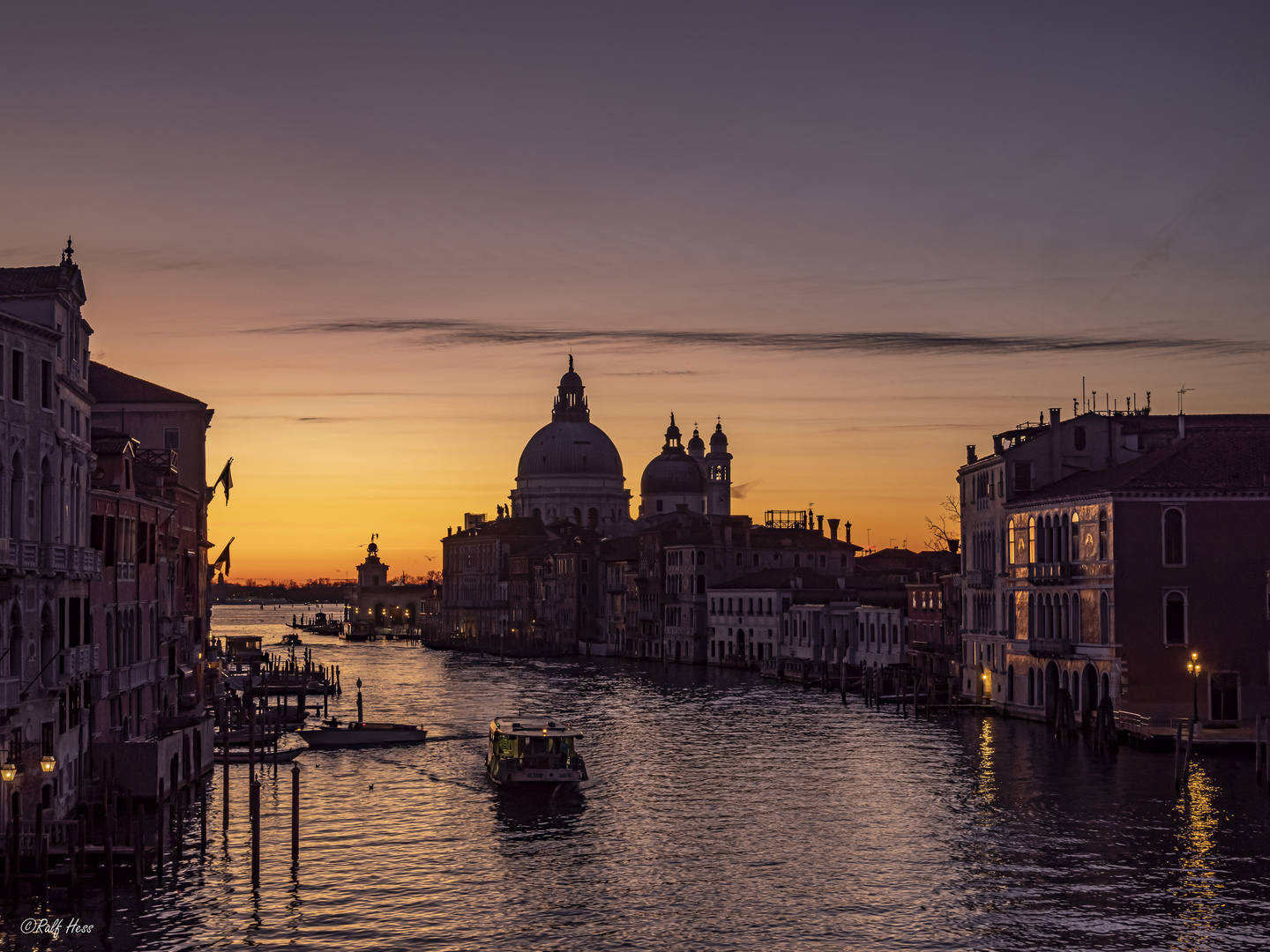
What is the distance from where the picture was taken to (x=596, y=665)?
117 metres

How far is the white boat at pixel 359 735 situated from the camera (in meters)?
56.6

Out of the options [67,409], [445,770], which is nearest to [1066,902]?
[67,409]

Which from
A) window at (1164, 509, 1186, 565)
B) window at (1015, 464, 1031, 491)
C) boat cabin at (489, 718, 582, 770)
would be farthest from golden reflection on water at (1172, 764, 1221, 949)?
window at (1015, 464, 1031, 491)

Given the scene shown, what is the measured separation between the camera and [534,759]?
4412cm

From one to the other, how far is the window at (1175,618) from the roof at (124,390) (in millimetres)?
32949

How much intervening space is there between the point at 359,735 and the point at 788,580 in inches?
1924

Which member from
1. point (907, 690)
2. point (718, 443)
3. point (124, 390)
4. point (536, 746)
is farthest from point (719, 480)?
point (536, 746)

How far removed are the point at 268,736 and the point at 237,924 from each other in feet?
91.4

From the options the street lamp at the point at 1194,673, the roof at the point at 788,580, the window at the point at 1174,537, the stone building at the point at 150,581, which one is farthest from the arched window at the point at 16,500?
the roof at the point at 788,580

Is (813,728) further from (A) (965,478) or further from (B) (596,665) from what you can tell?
(B) (596,665)

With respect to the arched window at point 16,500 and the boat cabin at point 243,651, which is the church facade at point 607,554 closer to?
the boat cabin at point 243,651

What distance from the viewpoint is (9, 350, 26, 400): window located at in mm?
28906

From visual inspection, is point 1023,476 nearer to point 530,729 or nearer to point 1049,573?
point 1049,573

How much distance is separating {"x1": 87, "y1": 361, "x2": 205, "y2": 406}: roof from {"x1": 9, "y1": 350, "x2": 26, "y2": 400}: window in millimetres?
27060
